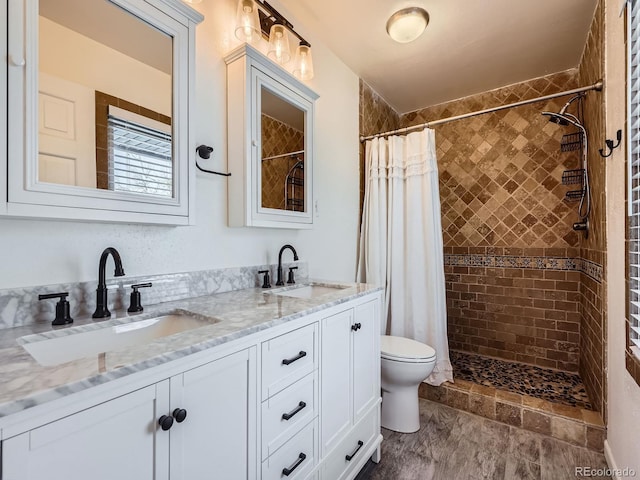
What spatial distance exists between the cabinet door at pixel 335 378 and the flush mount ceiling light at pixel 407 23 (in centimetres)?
178

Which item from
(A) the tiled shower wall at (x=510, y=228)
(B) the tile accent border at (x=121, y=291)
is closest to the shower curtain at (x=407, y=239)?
(A) the tiled shower wall at (x=510, y=228)

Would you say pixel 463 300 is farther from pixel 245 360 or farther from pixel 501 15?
pixel 245 360

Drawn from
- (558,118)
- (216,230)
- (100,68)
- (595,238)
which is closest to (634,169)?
(595,238)

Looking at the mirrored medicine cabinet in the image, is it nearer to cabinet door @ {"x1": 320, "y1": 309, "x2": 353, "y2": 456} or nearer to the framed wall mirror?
the framed wall mirror

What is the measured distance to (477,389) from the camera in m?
2.17

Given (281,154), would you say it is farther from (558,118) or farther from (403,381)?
(558,118)

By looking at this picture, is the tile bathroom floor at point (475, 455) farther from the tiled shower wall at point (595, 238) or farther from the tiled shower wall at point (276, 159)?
the tiled shower wall at point (276, 159)

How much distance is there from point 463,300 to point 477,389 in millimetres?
1067

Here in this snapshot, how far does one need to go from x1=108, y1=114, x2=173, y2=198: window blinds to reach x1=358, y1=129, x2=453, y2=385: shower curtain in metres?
1.69

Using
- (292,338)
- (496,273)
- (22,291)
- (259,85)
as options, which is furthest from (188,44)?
(496,273)

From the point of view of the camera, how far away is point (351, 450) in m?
1.44

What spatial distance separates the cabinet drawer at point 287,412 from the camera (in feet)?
3.27

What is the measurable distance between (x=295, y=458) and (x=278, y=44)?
6.52 ft

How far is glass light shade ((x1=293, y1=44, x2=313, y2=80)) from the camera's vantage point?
A: 6.28 ft
